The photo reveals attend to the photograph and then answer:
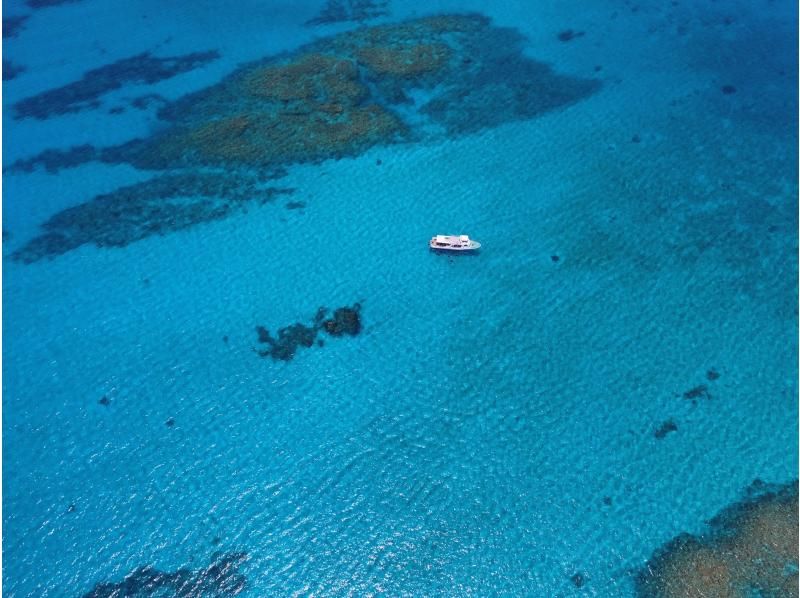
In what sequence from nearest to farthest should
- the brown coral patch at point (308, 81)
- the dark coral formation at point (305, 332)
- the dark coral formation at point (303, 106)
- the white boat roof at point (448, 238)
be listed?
the dark coral formation at point (305, 332), the white boat roof at point (448, 238), the dark coral formation at point (303, 106), the brown coral patch at point (308, 81)

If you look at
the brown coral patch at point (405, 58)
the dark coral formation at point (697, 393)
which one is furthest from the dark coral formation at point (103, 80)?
the dark coral formation at point (697, 393)

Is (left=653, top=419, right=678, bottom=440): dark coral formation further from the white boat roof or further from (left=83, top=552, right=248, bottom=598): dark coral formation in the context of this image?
(left=83, top=552, right=248, bottom=598): dark coral formation

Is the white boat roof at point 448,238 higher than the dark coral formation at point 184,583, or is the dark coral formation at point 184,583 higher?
the white boat roof at point 448,238

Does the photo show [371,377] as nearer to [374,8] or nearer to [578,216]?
[578,216]

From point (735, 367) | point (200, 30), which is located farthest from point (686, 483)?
point (200, 30)

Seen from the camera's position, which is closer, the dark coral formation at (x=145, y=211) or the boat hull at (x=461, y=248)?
the boat hull at (x=461, y=248)

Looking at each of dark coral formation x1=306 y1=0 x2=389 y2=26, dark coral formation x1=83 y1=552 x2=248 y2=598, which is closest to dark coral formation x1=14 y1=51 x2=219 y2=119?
dark coral formation x1=306 y1=0 x2=389 y2=26

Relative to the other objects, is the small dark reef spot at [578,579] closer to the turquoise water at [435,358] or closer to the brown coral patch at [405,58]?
the turquoise water at [435,358]
